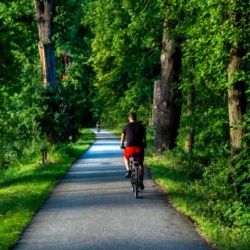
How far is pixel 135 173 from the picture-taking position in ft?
42.5

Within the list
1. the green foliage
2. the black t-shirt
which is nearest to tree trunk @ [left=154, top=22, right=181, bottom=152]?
the green foliage

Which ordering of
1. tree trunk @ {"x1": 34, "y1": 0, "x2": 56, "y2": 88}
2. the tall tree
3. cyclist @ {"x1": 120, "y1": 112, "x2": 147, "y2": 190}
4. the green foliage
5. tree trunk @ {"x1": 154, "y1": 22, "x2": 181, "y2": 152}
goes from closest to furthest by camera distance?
1. the tall tree
2. cyclist @ {"x1": 120, "y1": 112, "x2": 147, "y2": 190}
3. the green foliage
4. tree trunk @ {"x1": 154, "y1": 22, "x2": 181, "y2": 152}
5. tree trunk @ {"x1": 34, "y1": 0, "x2": 56, "y2": 88}

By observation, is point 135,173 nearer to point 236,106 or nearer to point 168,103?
point 236,106

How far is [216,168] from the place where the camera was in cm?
1414

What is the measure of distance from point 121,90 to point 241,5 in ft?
140

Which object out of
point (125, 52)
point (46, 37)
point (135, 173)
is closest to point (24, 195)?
point (135, 173)

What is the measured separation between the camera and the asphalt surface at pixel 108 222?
8023mm

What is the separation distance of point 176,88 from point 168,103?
1256mm

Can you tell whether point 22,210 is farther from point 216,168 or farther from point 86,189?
point 216,168

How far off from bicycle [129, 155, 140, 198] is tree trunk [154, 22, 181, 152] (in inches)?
350

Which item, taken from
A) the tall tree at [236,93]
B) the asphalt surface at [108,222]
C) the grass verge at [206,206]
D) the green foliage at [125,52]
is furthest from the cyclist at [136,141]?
the green foliage at [125,52]

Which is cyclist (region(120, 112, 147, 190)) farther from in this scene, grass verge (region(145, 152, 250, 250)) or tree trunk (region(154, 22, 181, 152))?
tree trunk (region(154, 22, 181, 152))

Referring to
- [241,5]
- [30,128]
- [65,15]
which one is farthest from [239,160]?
[65,15]

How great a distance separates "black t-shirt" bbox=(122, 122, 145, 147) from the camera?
43.5 feet
